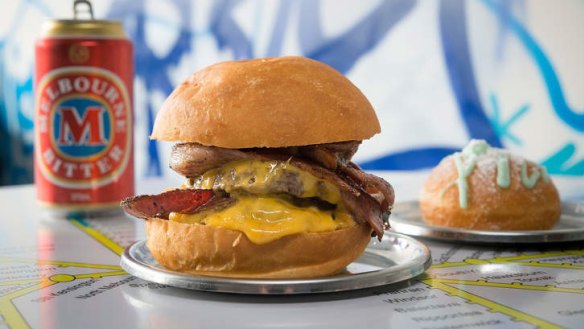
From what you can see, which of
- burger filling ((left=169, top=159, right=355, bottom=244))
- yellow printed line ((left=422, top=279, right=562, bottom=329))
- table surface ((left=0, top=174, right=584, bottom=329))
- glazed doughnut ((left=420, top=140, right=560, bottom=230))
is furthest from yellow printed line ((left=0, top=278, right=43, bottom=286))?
glazed doughnut ((left=420, top=140, right=560, bottom=230))

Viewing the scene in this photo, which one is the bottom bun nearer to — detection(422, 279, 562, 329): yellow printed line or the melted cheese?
the melted cheese

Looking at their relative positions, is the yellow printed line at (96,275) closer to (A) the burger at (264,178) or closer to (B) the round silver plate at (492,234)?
(A) the burger at (264,178)

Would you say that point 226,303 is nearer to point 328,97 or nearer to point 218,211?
point 218,211

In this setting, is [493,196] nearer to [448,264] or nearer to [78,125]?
[448,264]

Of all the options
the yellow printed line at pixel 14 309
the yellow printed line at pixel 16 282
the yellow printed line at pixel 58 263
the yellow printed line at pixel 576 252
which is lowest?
the yellow printed line at pixel 58 263

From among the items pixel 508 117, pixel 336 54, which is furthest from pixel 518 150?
pixel 336 54

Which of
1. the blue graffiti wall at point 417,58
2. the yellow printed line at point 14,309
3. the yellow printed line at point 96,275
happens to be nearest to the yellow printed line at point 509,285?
the yellow printed line at point 96,275
